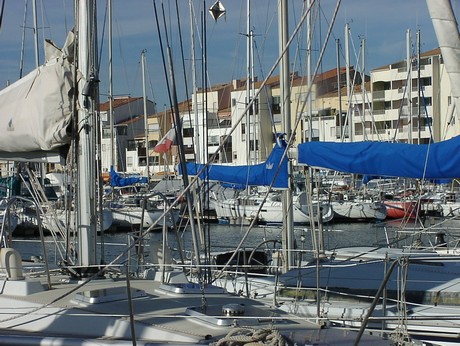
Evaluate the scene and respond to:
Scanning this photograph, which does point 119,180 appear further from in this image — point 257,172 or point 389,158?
point 389,158

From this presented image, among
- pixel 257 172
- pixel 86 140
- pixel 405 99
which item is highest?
pixel 405 99

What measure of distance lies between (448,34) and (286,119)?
8299 millimetres

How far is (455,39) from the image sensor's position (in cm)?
565

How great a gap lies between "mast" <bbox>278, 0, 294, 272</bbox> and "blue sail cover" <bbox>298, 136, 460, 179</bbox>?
76 cm

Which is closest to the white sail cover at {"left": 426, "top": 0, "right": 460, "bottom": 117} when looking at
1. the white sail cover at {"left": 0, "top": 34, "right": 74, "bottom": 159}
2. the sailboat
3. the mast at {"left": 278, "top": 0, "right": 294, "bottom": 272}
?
the sailboat

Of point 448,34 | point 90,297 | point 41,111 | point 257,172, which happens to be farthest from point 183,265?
point 257,172

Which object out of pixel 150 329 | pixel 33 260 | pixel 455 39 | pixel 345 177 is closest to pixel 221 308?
pixel 150 329

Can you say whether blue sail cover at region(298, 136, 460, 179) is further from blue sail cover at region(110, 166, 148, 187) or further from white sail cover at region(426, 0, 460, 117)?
blue sail cover at region(110, 166, 148, 187)

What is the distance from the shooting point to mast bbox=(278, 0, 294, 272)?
13.0 metres

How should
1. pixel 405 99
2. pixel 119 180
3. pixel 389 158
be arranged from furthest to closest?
pixel 405 99 → pixel 119 180 → pixel 389 158

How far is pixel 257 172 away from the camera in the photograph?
16.6 m

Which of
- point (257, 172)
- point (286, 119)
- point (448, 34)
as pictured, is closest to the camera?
point (448, 34)

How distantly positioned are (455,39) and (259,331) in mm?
2620

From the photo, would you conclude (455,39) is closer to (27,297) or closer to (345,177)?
(27,297)
